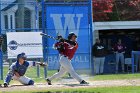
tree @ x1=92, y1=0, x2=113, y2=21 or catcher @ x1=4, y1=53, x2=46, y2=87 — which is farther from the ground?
tree @ x1=92, y1=0, x2=113, y2=21

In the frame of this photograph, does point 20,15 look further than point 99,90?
Yes

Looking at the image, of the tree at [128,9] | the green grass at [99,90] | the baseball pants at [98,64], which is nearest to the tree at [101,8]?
the tree at [128,9]

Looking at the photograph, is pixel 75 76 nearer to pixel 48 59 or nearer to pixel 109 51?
pixel 48 59

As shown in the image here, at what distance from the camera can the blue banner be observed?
839 inches

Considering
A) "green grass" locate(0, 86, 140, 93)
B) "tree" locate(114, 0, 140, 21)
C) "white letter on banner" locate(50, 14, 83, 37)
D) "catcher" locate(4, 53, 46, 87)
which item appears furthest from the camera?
"tree" locate(114, 0, 140, 21)

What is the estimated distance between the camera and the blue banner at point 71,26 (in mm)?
21312

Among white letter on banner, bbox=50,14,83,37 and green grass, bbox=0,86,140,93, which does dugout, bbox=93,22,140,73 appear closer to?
white letter on banner, bbox=50,14,83,37

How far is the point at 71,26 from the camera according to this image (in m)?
21.6

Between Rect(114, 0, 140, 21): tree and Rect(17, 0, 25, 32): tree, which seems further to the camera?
Rect(114, 0, 140, 21): tree

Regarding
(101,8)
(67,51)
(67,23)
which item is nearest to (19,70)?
(67,51)

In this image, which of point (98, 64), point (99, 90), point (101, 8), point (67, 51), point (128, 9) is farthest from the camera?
point (128, 9)

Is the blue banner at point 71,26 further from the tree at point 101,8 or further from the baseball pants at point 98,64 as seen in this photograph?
the tree at point 101,8

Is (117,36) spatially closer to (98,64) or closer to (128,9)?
(98,64)

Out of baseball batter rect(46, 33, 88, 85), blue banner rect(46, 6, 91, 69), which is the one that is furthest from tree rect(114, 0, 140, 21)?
baseball batter rect(46, 33, 88, 85)
